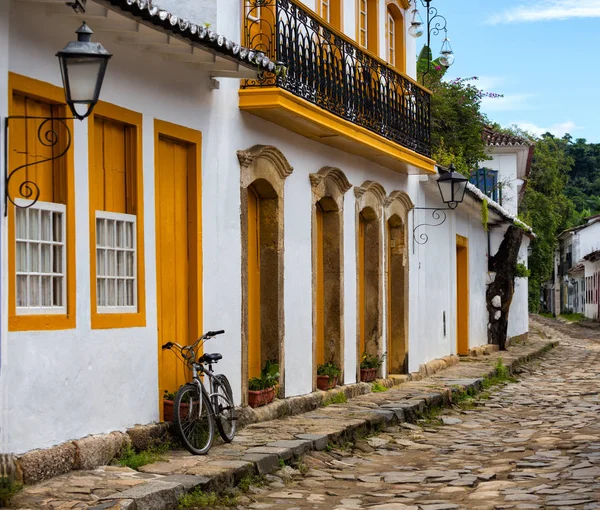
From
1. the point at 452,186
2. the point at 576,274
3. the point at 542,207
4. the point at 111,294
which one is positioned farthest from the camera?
the point at 576,274

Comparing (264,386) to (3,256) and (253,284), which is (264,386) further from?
(3,256)

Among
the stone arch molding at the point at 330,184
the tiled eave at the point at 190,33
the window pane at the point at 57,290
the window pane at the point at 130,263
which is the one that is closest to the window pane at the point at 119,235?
the window pane at the point at 130,263

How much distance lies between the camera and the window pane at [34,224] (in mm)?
7824

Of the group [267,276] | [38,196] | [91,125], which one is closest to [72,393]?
[38,196]

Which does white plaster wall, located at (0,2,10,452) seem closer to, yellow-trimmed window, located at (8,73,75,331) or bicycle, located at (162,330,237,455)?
yellow-trimmed window, located at (8,73,75,331)

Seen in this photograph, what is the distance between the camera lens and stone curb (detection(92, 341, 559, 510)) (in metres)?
7.08

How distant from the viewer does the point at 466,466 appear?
9.80 metres

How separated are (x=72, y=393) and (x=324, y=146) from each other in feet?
21.9

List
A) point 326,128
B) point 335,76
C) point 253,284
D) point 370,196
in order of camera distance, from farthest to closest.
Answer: point 370,196, point 335,76, point 326,128, point 253,284

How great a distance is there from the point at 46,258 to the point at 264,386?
429 cm

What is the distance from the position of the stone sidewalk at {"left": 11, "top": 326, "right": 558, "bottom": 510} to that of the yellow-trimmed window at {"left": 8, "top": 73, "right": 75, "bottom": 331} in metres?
1.18

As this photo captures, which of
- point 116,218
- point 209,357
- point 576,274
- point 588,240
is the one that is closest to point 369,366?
point 209,357

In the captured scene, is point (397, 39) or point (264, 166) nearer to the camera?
point (264, 166)

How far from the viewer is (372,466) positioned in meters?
10.0
